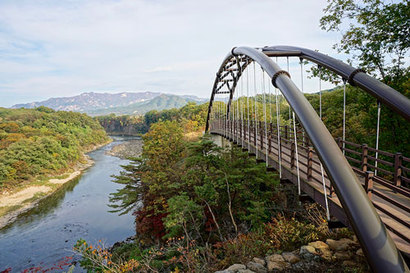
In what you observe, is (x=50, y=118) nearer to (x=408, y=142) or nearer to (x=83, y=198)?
(x=83, y=198)

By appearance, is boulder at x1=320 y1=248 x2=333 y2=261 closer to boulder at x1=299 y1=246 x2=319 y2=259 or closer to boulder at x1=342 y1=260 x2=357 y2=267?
boulder at x1=299 y1=246 x2=319 y2=259

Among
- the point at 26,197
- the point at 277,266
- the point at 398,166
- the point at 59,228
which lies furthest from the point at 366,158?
the point at 26,197

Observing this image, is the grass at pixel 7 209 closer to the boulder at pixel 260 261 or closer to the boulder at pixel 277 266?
the boulder at pixel 260 261

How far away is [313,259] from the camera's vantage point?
505cm

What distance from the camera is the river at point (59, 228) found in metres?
16.0

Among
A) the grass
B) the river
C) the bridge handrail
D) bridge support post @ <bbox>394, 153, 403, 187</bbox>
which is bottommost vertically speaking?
the river

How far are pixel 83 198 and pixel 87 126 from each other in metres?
53.3

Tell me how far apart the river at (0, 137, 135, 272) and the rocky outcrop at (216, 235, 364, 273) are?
9.18 meters

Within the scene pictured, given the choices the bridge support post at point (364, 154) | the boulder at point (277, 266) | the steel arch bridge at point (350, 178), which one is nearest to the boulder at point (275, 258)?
the boulder at point (277, 266)

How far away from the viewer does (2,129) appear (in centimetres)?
4412

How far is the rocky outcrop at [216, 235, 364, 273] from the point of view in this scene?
183 inches

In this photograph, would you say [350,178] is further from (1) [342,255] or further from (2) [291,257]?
(2) [291,257]

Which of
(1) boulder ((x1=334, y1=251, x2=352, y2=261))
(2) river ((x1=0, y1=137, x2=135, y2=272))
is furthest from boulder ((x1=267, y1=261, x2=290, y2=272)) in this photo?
(2) river ((x1=0, y1=137, x2=135, y2=272))

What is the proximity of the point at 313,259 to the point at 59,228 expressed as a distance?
2121 cm
